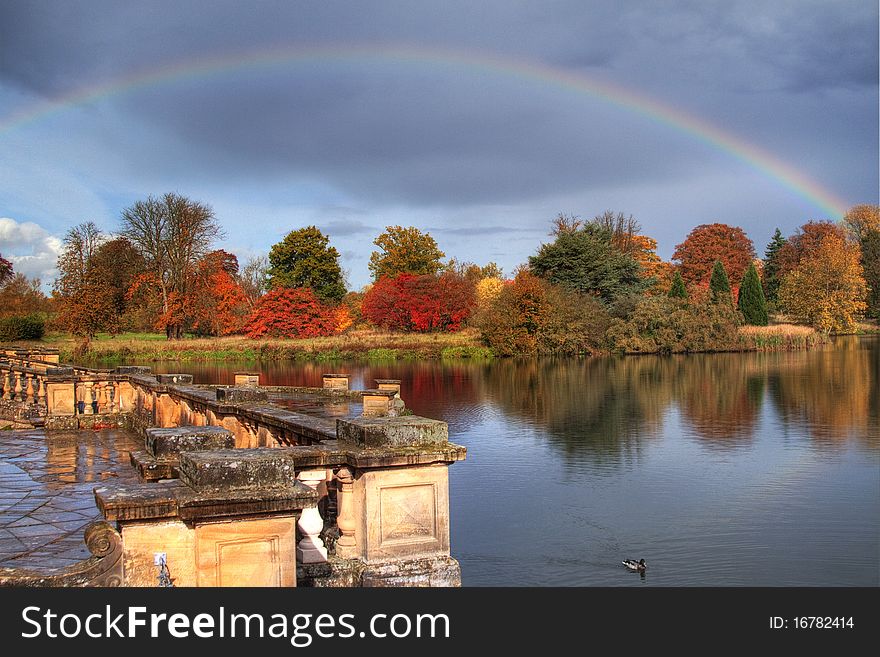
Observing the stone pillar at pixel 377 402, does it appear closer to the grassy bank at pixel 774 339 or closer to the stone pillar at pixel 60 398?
the stone pillar at pixel 60 398

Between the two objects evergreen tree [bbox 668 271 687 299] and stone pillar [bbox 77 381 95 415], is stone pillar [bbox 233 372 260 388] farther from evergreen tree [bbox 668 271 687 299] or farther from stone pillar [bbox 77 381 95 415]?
evergreen tree [bbox 668 271 687 299]

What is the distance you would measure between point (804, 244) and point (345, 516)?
72.1 meters

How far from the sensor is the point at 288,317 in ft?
163

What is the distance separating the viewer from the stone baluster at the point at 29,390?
11589 mm

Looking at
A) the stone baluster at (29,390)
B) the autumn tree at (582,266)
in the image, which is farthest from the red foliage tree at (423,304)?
the stone baluster at (29,390)

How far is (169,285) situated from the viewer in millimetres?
48406

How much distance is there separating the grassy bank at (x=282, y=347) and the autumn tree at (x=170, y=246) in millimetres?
2487

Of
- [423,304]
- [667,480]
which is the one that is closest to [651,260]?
[423,304]

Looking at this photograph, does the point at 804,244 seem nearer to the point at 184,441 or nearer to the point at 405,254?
the point at 405,254
